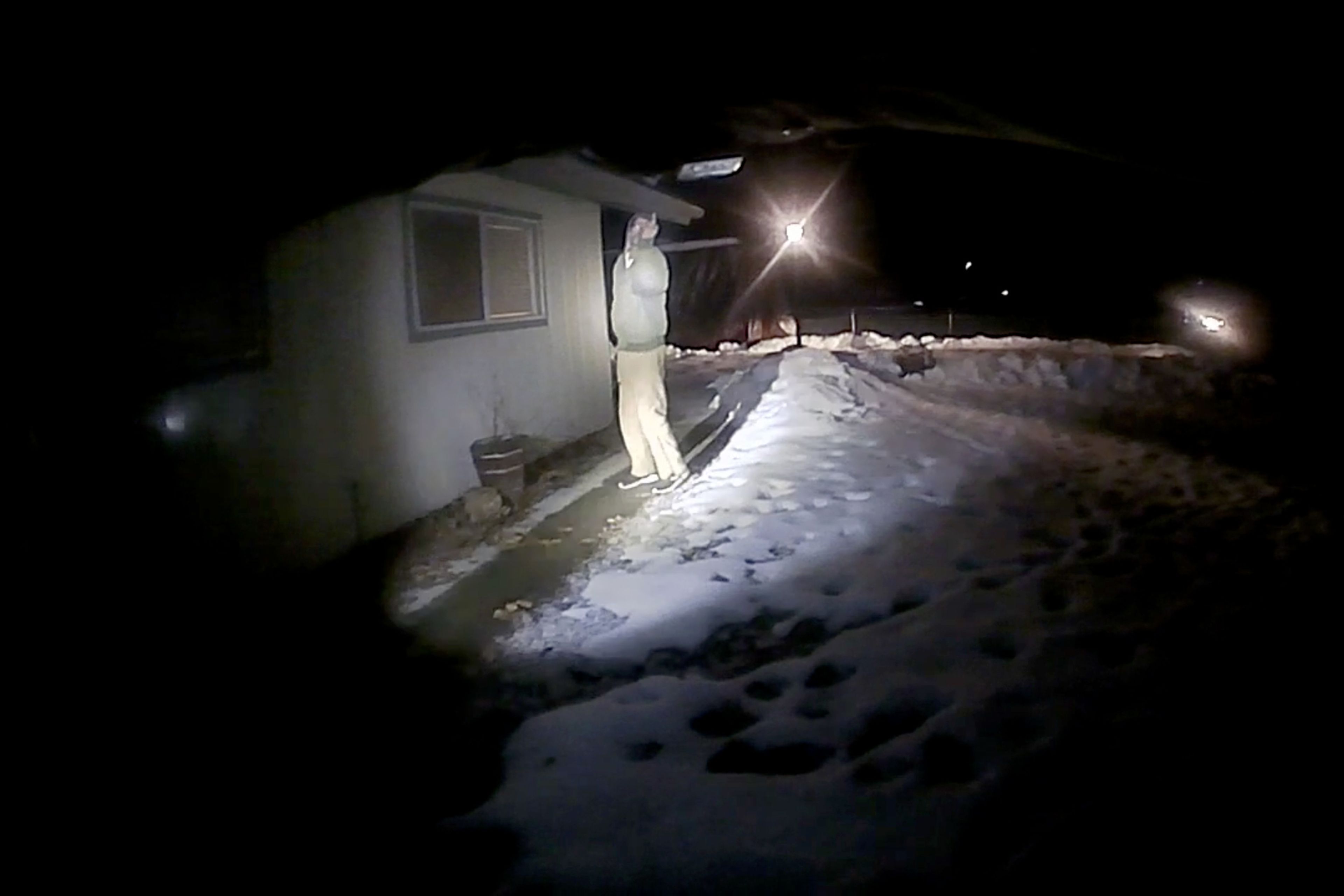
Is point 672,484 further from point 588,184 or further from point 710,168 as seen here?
point 710,168

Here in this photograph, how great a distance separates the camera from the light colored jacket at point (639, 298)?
838 cm

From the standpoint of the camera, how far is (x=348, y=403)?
22.3ft

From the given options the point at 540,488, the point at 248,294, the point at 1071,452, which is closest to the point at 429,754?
the point at 248,294

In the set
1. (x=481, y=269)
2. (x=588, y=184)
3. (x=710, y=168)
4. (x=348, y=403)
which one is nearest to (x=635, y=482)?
(x=481, y=269)

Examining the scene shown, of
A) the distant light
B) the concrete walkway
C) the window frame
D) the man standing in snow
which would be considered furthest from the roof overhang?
the concrete walkway

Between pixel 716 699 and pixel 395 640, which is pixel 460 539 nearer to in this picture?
pixel 395 640

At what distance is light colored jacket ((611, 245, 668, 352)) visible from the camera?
8.38 meters

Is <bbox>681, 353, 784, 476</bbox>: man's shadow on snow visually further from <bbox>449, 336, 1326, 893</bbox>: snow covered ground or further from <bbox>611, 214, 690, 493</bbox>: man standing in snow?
<bbox>611, 214, 690, 493</bbox>: man standing in snow

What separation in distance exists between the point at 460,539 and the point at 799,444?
176 inches

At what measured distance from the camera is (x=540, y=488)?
8.91m

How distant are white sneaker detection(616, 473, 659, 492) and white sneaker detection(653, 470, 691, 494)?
0.47 feet

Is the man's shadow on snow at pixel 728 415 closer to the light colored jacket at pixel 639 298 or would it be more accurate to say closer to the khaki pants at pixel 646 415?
the khaki pants at pixel 646 415

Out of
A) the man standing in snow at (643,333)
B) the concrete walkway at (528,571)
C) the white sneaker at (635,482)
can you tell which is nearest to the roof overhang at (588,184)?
the man standing in snow at (643,333)

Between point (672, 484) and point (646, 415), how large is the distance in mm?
711
